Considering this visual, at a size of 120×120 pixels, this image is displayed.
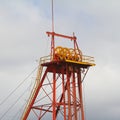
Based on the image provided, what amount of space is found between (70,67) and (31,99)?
9.23 meters

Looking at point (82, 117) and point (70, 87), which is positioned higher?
point (70, 87)

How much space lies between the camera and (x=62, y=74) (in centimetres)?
6744

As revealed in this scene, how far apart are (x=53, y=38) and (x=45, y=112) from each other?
1326 centimetres

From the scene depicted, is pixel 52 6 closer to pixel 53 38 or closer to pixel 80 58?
A: pixel 53 38

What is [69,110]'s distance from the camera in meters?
65.6

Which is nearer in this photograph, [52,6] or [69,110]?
[69,110]

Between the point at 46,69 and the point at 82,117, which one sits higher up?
the point at 46,69

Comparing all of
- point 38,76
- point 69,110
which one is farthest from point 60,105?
point 38,76

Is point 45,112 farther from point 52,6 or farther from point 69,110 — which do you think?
point 52,6

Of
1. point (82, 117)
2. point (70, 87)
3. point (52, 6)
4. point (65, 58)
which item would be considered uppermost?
point (52, 6)

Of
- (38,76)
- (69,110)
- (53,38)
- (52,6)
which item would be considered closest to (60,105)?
(69,110)

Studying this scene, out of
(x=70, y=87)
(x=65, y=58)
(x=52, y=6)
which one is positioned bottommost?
(x=70, y=87)

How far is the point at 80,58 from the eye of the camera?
67.8 m

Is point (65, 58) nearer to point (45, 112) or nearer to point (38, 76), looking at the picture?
point (38, 76)
